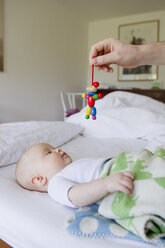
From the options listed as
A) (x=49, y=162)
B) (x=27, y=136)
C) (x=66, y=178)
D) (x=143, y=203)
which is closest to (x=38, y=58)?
(x=27, y=136)

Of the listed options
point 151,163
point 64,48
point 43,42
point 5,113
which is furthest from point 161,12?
point 151,163

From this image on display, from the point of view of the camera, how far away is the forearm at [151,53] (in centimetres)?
110

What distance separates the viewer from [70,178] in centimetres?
81

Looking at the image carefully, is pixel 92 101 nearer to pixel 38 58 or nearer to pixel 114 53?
pixel 114 53

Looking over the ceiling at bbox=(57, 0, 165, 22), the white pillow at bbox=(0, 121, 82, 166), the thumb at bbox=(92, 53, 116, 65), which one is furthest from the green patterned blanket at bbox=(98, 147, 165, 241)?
the ceiling at bbox=(57, 0, 165, 22)

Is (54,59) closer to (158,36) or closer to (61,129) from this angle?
(158,36)

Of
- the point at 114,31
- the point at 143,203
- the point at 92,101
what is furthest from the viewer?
the point at 114,31

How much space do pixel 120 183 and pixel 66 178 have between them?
24cm

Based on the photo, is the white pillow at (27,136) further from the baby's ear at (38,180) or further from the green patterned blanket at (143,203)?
the green patterned blanket at (143,203)

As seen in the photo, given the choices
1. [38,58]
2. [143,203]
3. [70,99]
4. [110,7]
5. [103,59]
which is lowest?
[143,203]

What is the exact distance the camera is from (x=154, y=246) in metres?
0.57

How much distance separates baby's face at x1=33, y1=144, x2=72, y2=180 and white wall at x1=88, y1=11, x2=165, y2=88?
372 cm

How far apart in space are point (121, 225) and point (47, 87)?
3.40m

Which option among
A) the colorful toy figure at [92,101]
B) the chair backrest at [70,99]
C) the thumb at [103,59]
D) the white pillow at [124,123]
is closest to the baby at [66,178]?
the colorful toy figure at [92,101]
